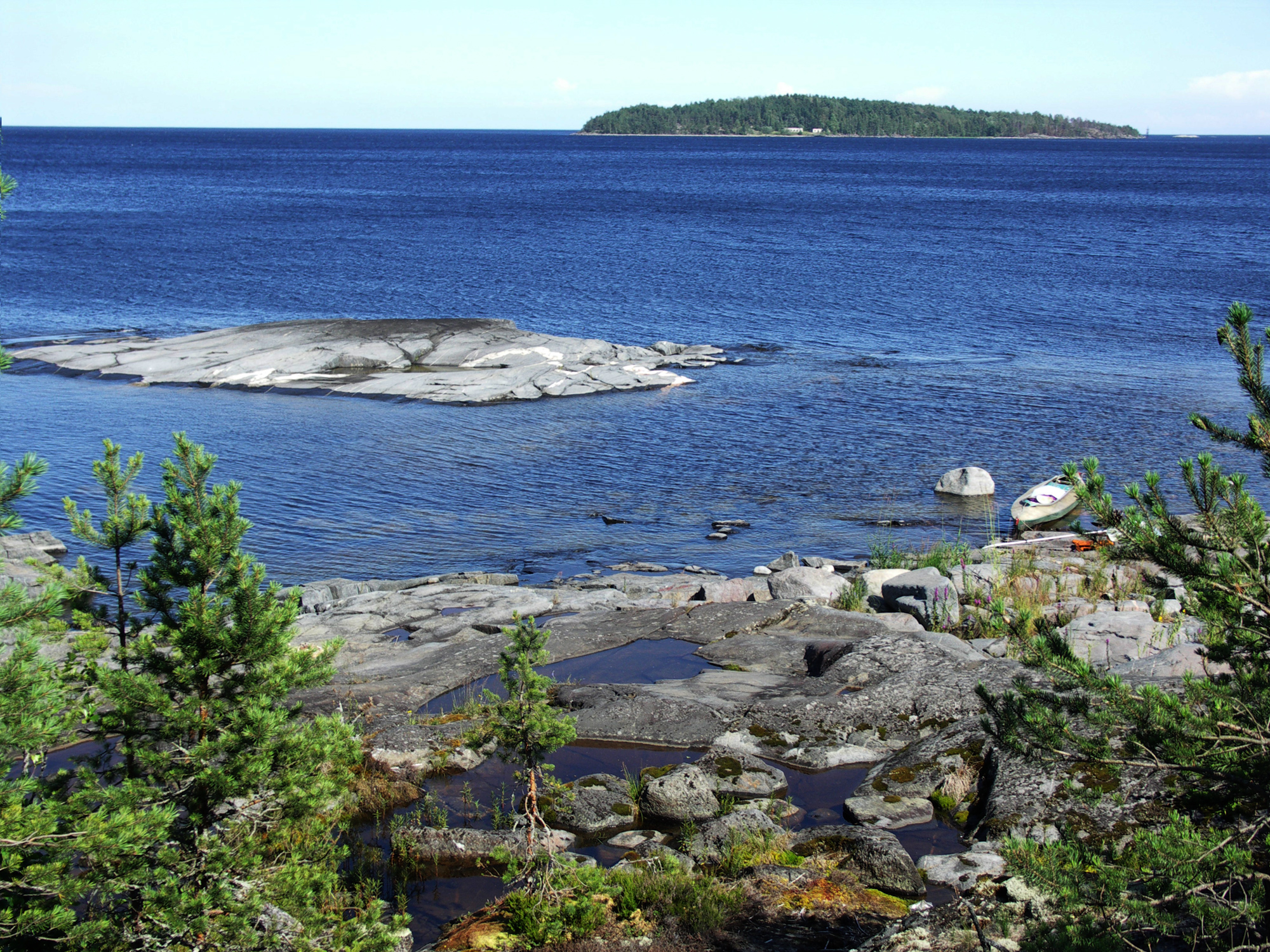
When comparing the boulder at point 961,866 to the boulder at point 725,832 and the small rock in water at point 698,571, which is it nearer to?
the boulder at point 725,832

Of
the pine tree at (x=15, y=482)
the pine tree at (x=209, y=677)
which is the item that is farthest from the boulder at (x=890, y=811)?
the pine tree at (x=15, y=482)

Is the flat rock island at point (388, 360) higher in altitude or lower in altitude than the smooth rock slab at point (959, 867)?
higher

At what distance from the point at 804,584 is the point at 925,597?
2.23 meters

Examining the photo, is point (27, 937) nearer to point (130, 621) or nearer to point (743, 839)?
point (130, 621)

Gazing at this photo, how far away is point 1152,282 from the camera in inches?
2023

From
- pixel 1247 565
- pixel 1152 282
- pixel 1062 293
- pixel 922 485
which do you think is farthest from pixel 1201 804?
pixel 1152 282

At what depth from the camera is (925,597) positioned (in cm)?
1404

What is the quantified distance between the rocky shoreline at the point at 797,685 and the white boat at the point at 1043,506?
2.70m

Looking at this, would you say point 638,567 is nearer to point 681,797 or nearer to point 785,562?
point 785,562

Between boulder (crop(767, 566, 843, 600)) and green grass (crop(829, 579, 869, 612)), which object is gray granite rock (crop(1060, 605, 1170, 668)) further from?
boulder (crop(767, 566, 843, 600))

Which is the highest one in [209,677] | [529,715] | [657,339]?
[657,339]

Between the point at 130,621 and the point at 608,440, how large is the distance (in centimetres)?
2208

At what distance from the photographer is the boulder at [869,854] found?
24.4 ft

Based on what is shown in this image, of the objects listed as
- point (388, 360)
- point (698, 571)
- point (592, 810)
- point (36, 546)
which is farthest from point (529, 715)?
point (388, 360)
